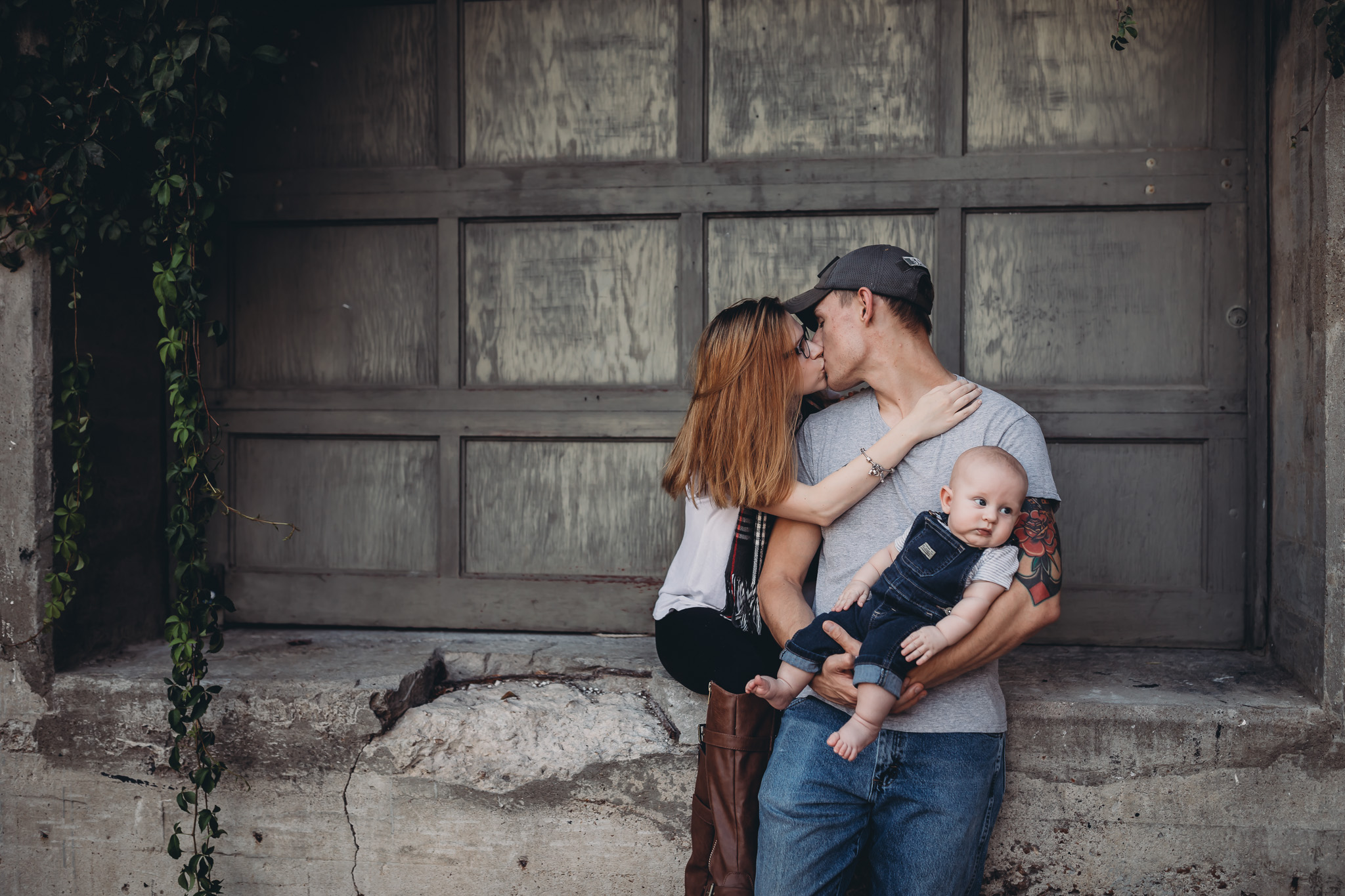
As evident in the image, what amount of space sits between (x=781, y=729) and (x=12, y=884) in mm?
2324

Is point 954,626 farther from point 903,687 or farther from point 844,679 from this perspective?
point 844,679

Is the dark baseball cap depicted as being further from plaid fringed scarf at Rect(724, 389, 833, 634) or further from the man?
plaid fringed scarf at Rect(724, 389, 833, 634)

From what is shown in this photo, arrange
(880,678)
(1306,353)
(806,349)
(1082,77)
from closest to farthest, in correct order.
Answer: (880,678)
(806,349)
(1306,353)
(1082,77)

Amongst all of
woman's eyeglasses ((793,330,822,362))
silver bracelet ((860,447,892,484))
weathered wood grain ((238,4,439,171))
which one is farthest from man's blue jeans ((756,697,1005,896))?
weathered wood grain ((238,4,439,171))

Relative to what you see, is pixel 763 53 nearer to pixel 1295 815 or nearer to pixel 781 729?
pixel 781 729

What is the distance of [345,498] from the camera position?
9.11 feet

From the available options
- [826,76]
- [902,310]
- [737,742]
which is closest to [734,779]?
[737,742]

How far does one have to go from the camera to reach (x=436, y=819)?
92.3 inches

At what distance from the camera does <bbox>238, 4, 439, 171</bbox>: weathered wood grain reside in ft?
8.95

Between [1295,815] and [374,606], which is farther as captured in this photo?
[374,606]

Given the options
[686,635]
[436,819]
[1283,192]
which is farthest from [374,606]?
[1283,192]

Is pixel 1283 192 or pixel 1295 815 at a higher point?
pixel 1283 192

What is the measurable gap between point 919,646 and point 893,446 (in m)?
0.46

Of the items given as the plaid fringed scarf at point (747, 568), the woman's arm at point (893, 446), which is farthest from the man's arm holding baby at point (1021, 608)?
the plaid fringed scarf at point (747, 568)
